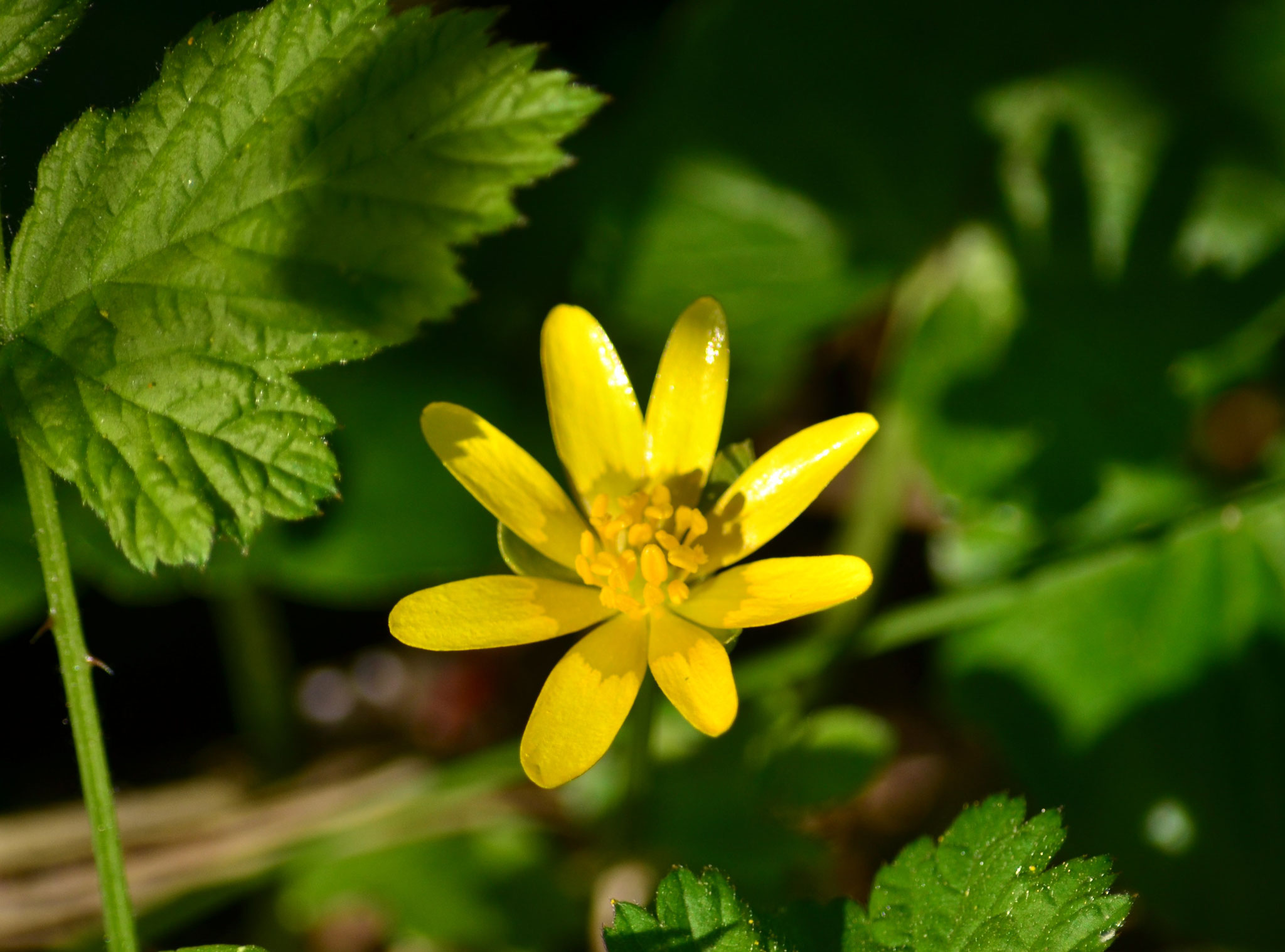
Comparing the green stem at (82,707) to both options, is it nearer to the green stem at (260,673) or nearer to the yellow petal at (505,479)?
the yellow petal at (505,479)

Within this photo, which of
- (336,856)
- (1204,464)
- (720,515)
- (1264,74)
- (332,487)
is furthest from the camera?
(1204,464)

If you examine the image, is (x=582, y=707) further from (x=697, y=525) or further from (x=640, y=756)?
(x=640, y=756)

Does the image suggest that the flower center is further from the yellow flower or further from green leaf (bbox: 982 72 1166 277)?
green leaf (bbox: 982 72 1166 277)

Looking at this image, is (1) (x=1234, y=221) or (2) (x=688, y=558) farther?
(1) (x=1234, y=221)

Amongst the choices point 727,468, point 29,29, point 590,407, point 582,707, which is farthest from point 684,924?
point 29,29

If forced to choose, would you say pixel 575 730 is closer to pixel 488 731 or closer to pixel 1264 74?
pixel 488 731

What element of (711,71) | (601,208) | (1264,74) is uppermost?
(711,71)

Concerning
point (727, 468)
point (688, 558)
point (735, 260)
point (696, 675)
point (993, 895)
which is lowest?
point (993, 895)

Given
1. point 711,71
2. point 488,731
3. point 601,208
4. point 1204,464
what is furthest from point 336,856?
point 1204,464
